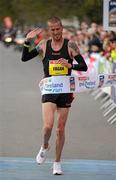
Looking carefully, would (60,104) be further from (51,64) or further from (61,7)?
(61,7)

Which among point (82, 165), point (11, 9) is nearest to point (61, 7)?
point (11, 9)

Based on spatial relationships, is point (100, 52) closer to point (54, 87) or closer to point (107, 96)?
point (107, 96)

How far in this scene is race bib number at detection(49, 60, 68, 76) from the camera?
7.55 m

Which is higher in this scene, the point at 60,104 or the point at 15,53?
the point at 60,104

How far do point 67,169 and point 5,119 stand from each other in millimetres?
4906

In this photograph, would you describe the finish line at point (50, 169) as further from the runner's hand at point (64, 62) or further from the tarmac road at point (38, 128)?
the runner's hand at point (64, 62)

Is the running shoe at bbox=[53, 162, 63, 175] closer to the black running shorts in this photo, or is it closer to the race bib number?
the black running shorts

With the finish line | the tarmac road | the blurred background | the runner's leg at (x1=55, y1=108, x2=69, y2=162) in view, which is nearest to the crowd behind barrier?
the blurred background

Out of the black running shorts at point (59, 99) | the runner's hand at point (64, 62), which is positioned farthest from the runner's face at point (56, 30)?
the black running shorts at point (59, 99)

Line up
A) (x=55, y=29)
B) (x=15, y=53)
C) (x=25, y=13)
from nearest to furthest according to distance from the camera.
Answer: (x=55, y=29)
(x=25, y=13)
(x=15, y=53)

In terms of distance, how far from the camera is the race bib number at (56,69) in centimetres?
755

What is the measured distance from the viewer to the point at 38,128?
11.8 metres

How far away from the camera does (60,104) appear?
25.3 feet

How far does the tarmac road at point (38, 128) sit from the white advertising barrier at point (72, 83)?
4.18 ft
